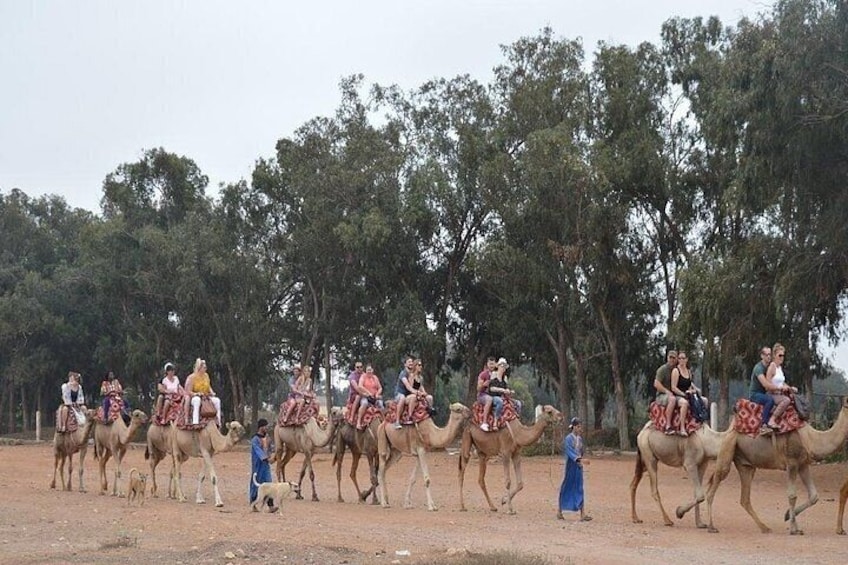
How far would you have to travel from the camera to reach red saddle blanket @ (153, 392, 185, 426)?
81.2ft

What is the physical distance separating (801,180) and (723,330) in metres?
5.87

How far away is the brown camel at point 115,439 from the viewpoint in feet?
87.2

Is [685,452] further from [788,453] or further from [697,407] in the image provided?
[788,453]

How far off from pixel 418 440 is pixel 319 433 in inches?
109

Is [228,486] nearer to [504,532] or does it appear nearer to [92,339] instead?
[504,532]

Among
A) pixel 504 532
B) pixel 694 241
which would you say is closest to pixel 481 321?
pixel 694 241

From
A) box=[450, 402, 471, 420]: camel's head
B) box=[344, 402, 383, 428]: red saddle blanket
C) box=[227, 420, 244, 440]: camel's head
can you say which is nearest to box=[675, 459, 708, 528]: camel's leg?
box=[450, 402, 471, 420]: camel's head

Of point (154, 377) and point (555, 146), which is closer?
point (555, 146)

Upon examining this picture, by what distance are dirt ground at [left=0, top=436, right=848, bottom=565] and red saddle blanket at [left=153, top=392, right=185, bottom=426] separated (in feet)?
5.60

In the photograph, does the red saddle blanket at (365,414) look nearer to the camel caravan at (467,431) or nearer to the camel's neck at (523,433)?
the camel caravan at (467,431)

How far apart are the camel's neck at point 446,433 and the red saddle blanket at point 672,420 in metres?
3.91

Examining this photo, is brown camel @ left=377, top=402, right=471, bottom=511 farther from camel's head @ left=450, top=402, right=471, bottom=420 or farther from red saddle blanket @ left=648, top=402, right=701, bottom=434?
red saddle blanket @ left=648, top=402, right=701, bottom=434

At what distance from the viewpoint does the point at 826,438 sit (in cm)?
1872

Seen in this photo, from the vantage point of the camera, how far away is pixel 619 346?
45.5m
